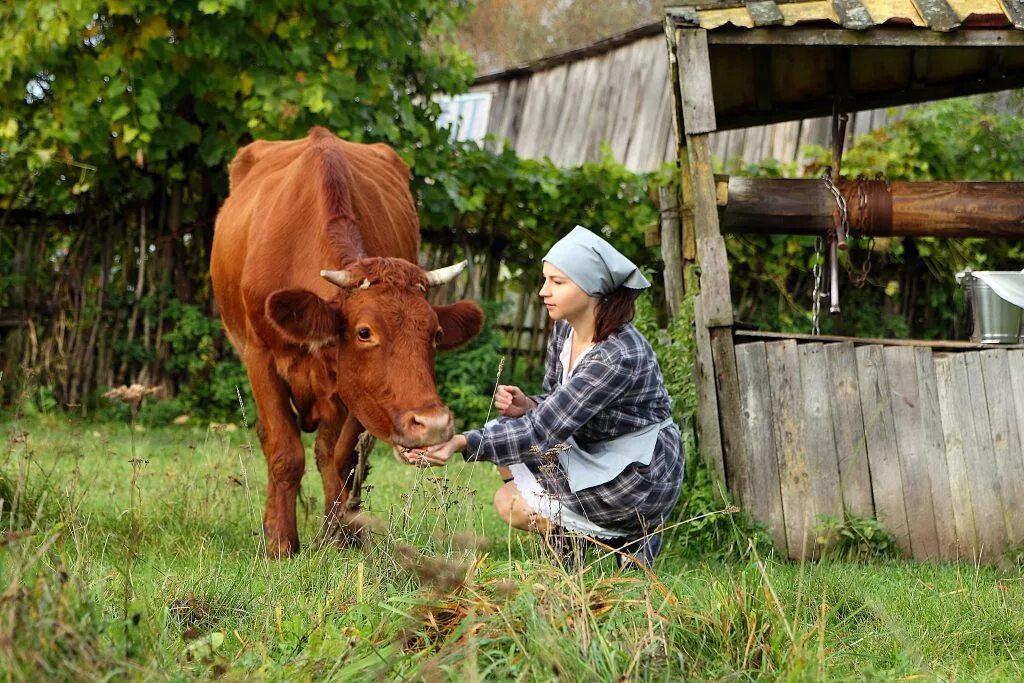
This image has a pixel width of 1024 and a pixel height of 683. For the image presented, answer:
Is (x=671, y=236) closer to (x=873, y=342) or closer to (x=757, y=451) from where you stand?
(x=873, y=342)

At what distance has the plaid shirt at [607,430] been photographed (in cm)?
468

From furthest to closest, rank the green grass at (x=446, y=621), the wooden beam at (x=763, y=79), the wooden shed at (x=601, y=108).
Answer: the wooden shed at (x=601, y=108) < the wooden beam at (x=763, y=79) < the green grass at (x=446, y=621)

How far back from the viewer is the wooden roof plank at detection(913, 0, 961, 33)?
5.96 metres

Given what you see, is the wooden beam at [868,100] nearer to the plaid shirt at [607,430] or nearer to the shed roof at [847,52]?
the shed roof at [847,52]

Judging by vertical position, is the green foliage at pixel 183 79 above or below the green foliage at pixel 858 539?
above

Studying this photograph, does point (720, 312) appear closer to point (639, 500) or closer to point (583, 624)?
point (639, 500)

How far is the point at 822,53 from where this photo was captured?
727 cm

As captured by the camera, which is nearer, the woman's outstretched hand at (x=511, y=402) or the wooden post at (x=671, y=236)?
the woman's outstretched hand at (x=511, y=402)

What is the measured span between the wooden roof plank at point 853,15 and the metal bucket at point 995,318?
1.36 metres

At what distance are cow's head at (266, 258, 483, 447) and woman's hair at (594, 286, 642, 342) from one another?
0.73 metres

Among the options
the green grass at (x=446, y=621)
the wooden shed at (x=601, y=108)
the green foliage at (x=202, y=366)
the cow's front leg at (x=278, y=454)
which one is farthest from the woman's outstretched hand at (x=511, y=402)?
the wooden shed at (x=601, y=108)

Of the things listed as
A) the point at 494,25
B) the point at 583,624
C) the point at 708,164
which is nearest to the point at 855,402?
the point at 708,164

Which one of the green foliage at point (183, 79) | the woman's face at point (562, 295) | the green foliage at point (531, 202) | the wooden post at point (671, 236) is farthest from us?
the green foliage at point (531, 202)

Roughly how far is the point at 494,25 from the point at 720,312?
22.5m
